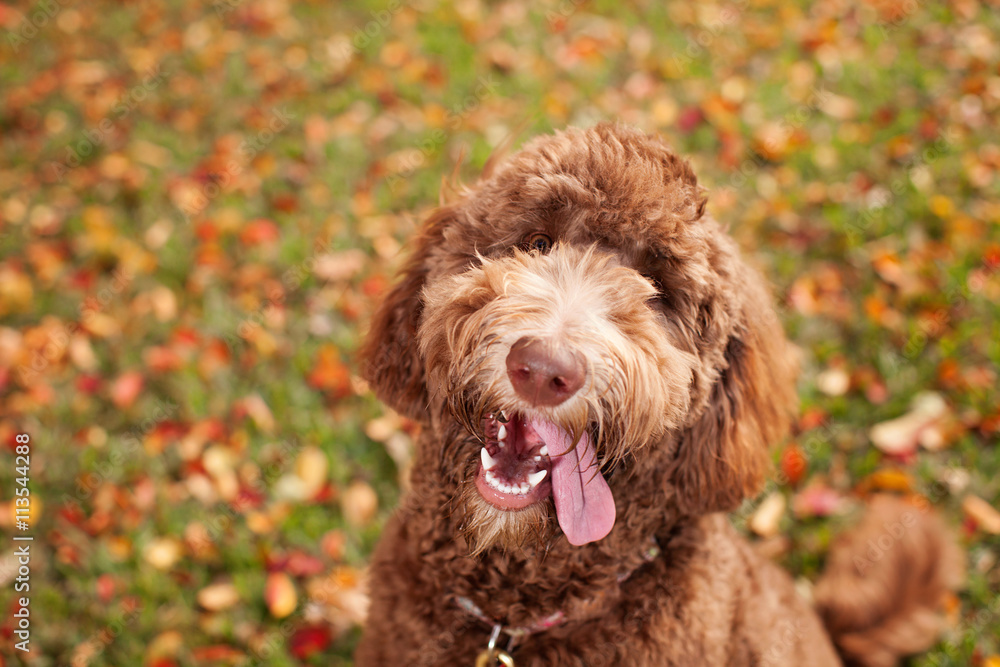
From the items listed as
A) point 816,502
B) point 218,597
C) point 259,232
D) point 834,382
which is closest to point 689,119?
point 834,382

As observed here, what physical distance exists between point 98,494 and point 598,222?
10.8 ft

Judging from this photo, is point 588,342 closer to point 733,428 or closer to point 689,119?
point 733,428

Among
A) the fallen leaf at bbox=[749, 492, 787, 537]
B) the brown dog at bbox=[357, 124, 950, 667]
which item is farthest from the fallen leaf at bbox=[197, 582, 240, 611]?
the fallen leaf at bbox=[749, 492, 787, 537]

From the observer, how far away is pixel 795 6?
259 inches

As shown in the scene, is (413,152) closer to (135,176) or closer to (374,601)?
(135,176)

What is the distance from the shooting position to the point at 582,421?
6.15 feet

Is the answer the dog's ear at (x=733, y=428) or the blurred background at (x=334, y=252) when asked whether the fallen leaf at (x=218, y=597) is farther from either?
the dog's ear at (x=733, y=428)

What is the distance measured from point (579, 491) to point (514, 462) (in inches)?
8.4

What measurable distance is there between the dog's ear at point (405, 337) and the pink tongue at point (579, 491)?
58 cm

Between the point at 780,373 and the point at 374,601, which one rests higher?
the point at 780,373

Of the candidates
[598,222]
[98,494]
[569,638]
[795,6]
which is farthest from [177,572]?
[795,6]

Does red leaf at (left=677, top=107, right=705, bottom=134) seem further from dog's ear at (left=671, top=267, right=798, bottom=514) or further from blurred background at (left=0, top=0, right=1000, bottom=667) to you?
dog's ear at (left=671, top=267, right=798, bottom=514)

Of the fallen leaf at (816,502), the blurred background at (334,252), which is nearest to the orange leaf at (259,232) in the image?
the blurred background at (334,252)

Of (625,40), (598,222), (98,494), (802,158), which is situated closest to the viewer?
(598,222)
